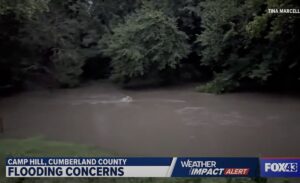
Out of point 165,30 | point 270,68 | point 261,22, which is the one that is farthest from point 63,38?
point 261,22

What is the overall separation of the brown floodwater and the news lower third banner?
3.72 meters

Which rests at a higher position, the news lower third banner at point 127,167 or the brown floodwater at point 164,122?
the news lower third banner at point 127,167

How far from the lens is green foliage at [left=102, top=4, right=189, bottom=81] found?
21.0 metres

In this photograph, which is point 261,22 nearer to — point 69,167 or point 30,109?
point 69,167

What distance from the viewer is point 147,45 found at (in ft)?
70.4

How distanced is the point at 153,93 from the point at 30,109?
23.3ft

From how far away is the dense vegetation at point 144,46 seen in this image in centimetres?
1789

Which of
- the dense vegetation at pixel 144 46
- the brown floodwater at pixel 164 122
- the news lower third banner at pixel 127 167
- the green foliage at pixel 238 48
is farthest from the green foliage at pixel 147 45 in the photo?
the news lower third banner at pixel 127 167

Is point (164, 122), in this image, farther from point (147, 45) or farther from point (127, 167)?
point (147, 45)

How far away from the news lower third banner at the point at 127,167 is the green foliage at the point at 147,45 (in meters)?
15.5

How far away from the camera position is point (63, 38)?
21906 mm

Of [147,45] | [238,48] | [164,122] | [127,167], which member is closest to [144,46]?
[147,45]

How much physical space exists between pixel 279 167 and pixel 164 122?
8099 mm

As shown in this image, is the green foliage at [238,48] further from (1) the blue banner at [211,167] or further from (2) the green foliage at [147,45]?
(1) the blue banner at [211,167]
